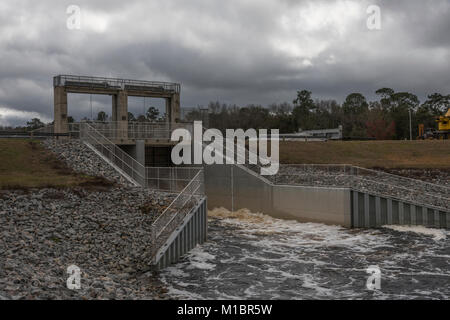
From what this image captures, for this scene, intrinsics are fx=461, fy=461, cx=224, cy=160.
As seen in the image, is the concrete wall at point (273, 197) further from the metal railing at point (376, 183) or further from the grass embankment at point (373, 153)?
the grass embankment at point (373, 153)

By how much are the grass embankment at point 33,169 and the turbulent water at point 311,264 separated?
31.2 feet

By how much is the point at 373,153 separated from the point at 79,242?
3512cm

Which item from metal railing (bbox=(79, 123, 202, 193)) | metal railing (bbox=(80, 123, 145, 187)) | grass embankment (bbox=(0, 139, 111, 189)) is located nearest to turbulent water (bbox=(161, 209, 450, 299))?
metal railing (bbox=(79, 123, 202, 193))

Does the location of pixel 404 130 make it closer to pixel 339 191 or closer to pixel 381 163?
pixel 381 163

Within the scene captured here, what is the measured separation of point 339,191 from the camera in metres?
29.8

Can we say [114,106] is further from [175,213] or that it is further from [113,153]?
[175,213]

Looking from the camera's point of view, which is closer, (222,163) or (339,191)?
(339,191)

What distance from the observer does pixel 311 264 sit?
20625 mm

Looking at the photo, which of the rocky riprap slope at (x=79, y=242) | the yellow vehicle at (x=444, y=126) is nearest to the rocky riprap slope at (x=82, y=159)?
the rocky riprap slope at (x=79, y=242)

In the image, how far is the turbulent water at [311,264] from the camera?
16578 mm

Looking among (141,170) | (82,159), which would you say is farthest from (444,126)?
(82,159)

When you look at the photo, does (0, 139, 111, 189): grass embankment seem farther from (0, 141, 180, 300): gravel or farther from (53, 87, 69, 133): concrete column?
(53, 87, 69, 133): concrete column
